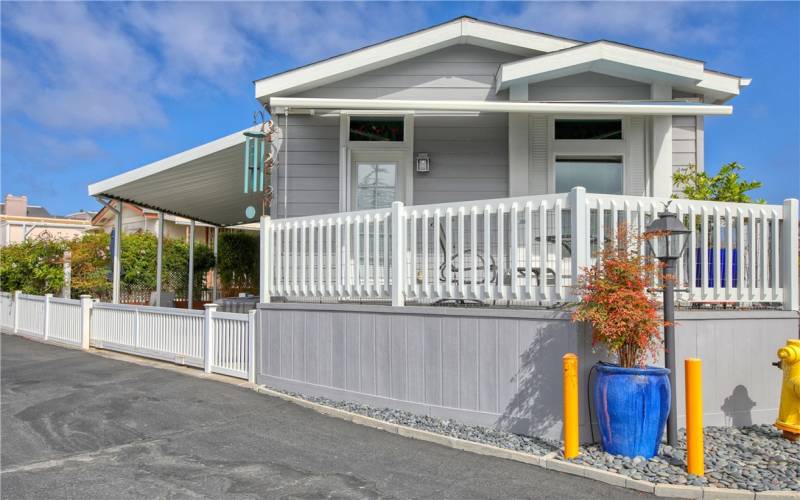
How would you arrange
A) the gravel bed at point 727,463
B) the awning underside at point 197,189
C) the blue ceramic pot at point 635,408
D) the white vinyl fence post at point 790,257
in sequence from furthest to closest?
the awning underside at point 197,189
the white vinyl fence post at point 790,257
the blue ceramic pot at point 635,408
the gravel bed at point 727,463

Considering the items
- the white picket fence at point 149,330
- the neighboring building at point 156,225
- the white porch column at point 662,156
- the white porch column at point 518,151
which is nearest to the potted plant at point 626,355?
the white porch column at point 518,151

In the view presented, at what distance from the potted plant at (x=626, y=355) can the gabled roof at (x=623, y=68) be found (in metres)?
4.04

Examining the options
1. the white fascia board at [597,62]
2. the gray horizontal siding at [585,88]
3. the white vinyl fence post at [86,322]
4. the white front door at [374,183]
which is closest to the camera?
the white fascia board at [597,62]

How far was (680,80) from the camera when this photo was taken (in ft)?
26.2

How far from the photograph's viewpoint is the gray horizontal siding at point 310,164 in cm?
883

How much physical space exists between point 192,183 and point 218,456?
8119 mm

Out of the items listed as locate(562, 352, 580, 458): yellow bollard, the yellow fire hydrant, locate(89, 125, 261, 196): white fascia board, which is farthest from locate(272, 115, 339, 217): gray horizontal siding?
the yellow fire hydrant

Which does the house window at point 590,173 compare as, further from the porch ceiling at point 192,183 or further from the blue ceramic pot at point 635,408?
the porch ceiling at point 192,183

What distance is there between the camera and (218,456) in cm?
479

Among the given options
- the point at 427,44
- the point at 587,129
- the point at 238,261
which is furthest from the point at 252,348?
the point at 238,261

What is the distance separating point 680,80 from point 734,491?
583 centimetres

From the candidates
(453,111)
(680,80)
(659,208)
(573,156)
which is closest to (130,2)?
(453,111)

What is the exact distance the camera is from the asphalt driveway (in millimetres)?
4055

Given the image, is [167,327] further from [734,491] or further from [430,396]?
[734,491]
